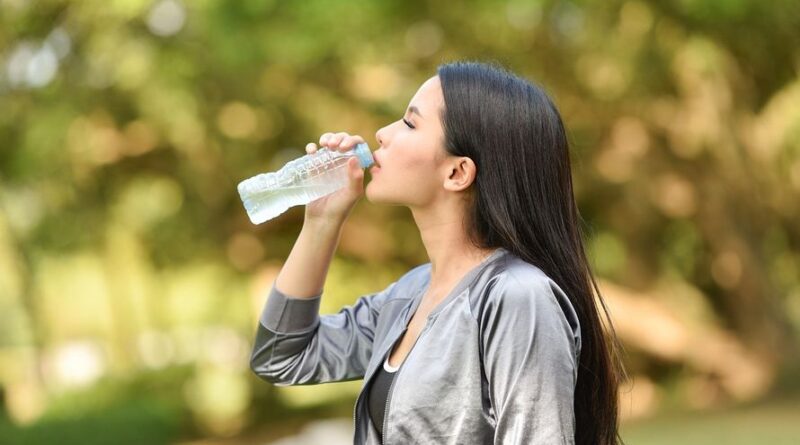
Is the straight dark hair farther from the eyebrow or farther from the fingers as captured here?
the fingers

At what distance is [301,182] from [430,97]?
19.5 inches

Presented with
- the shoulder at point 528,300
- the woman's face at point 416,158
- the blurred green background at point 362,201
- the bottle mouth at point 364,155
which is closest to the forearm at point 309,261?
the bottle mouth at point 364,155

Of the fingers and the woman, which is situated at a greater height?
the fingers

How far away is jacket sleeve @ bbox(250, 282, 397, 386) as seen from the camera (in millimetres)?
2393

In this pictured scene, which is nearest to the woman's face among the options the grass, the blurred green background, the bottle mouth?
the bottle mouth

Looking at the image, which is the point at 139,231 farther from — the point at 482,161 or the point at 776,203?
the point at 482,161

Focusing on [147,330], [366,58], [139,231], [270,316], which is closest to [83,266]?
[147,330]

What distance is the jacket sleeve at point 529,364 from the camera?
5.98 feet

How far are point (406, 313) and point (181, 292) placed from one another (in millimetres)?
15223

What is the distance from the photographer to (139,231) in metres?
14.9

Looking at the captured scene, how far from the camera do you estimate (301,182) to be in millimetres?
2508

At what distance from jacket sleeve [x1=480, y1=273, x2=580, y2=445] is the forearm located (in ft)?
1.89

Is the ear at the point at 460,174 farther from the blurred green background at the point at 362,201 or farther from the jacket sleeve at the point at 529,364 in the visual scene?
the blurred green background at the point at 362,201

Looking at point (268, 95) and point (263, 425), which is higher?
point (268, 95)
